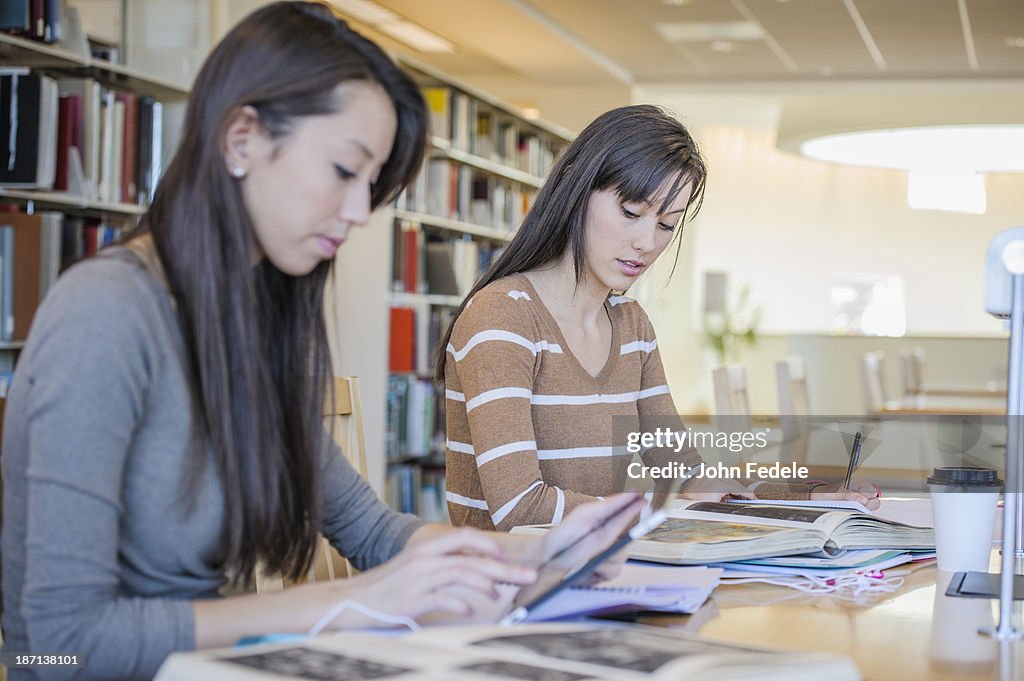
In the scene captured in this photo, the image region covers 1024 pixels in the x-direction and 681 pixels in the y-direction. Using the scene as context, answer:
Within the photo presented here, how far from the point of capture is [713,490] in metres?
1.58

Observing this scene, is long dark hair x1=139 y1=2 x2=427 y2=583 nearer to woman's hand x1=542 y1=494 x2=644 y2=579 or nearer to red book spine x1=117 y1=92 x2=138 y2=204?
woman's hand x1=542 y1=494 x2=644 y2=579

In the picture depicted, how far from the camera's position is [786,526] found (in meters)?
1.32

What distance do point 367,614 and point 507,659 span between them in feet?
0.59

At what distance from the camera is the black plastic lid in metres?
1.27

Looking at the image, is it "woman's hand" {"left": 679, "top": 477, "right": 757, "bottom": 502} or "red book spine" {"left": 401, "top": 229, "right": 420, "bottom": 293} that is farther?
"red book spine" {"left": 401, "top": 229, "right": 420, "bottom": 293}

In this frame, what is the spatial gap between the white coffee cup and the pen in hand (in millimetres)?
132

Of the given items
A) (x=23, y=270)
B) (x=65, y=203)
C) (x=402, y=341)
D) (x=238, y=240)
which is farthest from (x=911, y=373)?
(x=238, y=240)

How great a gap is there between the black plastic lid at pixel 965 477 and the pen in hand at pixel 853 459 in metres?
0.14

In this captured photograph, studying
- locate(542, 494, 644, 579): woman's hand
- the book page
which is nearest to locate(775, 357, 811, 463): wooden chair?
the book page

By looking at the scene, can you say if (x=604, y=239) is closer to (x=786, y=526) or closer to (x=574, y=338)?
(x=574, y=338)

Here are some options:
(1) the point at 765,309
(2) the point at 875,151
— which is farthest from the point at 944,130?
(1) the point at 765,309

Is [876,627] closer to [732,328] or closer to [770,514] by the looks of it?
[770,514]

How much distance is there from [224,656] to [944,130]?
25.3 feet

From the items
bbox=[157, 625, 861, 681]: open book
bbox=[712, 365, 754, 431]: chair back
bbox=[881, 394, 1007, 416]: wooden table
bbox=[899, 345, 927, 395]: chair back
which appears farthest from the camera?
bbox=[899, 345, 927, 395]: chair back
